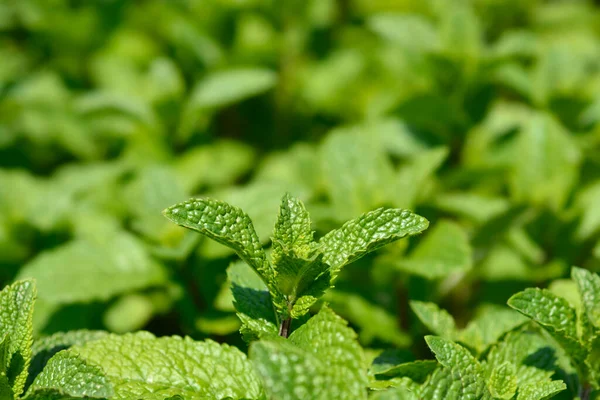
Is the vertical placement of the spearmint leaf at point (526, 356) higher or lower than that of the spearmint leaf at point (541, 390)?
lower

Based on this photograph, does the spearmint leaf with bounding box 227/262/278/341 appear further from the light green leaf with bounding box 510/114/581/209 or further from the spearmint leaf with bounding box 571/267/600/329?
the light green leaf with bounding box 510/114/581/209

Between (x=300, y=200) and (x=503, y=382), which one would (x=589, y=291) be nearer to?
(x=503, y=382)

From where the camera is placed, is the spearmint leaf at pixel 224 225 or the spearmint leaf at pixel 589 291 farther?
the spearmint leaf at pixel 589 291

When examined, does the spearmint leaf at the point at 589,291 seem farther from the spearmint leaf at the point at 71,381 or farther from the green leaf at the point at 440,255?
the spearmint leaf at the point at 71,381

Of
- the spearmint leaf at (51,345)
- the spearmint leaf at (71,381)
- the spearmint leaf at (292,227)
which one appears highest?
the spearmint leaf at (292,227)

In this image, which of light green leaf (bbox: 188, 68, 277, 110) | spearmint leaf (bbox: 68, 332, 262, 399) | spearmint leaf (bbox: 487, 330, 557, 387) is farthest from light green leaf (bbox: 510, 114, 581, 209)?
spearmint leaf (bbox: 68, 332, 262, 399)

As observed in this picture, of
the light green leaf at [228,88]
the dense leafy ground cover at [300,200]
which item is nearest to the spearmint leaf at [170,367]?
the dense leafy ground cover at [300,200]

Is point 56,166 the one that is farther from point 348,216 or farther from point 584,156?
point 584,156
